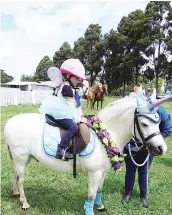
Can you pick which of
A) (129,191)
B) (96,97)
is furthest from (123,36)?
(129,191)

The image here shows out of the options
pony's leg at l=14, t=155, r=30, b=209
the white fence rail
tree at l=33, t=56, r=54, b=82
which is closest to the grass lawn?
pony's leg at l=14, t=155, r=30, b=209

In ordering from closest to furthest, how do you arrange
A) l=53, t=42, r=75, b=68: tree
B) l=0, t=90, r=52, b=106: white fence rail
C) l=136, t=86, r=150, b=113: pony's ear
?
l=136, t=86, r=150, b=113: pony's ear
l=0, t=90, r=52, b=106: white fence rail
l=53, t=42, r=75, b=68: tree

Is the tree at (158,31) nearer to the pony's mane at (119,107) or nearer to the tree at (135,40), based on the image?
the tree at (135,40)

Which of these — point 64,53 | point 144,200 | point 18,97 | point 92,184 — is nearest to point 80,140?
point 92,184

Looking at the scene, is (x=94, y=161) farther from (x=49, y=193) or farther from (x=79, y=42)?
(x=79, y=42)

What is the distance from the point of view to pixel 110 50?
5250cm

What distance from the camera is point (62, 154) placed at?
429 centimetres

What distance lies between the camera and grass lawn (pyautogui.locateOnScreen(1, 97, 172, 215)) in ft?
16.3

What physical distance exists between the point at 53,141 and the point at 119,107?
3.37 feet

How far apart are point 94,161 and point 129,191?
57.7 inches

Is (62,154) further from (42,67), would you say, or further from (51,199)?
(42,67)

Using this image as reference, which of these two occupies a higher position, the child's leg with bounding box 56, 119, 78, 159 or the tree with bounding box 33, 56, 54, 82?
the tree with bounding box 33, 56, 54, 82

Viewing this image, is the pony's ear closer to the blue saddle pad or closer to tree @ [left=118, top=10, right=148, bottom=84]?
the blue saddle pad

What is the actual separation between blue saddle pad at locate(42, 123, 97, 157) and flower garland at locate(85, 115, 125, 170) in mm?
90
